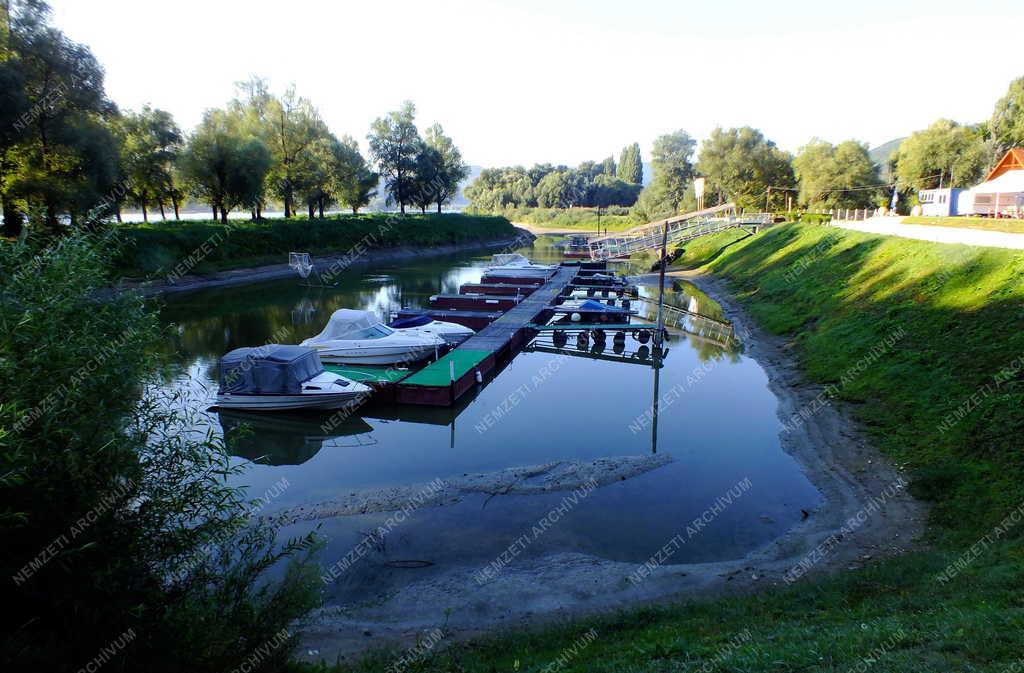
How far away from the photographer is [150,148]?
5716 centimetres

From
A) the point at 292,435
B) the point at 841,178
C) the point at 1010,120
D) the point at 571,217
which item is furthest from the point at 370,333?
the point at 571,217

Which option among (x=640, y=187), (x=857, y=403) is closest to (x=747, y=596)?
(x=857, y=403)

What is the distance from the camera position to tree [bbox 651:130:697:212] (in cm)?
11131

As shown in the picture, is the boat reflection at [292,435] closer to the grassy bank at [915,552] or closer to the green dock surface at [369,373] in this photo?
the green dock surface at [369,373]

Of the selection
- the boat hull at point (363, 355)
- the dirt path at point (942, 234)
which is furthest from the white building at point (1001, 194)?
the boat hull at point (363, 355)

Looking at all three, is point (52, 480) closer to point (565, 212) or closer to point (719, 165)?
point (719, 165)

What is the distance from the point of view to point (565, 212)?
136125 mm

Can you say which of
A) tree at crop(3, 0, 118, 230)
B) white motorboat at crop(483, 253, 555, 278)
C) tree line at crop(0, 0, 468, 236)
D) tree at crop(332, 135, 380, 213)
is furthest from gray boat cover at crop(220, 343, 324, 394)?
tree at crop(332, 135, 380, 213)

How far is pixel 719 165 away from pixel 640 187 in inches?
3051

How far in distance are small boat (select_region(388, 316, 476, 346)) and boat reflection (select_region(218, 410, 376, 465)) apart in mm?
8504

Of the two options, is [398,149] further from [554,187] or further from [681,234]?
[554,187]

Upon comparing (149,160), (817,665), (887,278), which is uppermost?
(149,160)

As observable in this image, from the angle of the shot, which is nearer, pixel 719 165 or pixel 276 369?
pixel 276 369

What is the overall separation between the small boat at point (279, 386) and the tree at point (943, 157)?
67.8 metres
